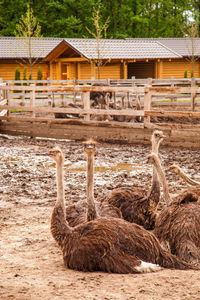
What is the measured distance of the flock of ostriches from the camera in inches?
156

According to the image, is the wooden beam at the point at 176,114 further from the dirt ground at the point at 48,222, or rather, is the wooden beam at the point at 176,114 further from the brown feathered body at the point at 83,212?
the brown feathered body at the point at 83,212

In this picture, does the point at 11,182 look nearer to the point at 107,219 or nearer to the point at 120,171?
the point at 120,171

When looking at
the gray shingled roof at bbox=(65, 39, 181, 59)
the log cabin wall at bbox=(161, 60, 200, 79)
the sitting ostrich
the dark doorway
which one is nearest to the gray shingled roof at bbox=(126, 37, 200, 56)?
the log cabin wall at bbox=(161, 60, 200, 79)

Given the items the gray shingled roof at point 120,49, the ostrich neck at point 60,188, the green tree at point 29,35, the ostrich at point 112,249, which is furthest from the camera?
the gray shingled roof at point 120,49

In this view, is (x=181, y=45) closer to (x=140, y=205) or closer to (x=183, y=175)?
(x=183, y=175)

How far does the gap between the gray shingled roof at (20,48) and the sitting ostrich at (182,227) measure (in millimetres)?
27280

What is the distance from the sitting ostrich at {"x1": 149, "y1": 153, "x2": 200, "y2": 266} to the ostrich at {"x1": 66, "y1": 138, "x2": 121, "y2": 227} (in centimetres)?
47

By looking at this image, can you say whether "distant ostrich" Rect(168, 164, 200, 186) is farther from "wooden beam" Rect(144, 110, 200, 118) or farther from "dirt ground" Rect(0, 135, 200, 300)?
"wooden beam" Rect(144, 110, 200, 118)

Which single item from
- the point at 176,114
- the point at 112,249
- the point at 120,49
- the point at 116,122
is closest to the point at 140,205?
the point at 112,249

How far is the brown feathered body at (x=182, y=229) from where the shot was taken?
4.21 metres

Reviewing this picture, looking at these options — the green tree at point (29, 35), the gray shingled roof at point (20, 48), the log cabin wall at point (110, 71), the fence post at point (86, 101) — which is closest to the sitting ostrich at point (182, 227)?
the fence post at point (86, 101)

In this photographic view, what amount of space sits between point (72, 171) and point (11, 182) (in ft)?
3.97

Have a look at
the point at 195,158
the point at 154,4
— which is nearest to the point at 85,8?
the point at 154,4

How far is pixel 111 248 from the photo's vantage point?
3.93 meters
